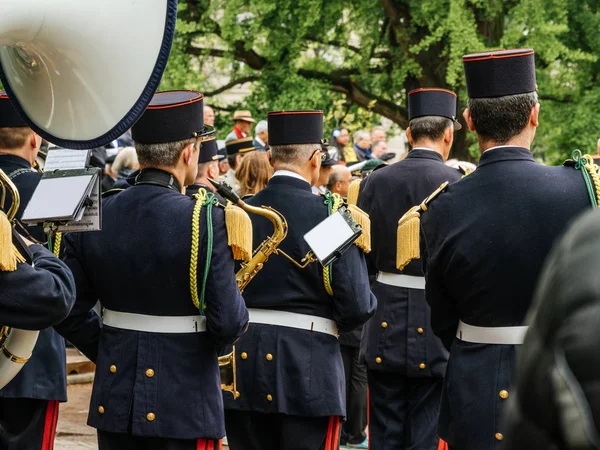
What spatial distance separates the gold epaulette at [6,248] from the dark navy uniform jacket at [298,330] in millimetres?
1776

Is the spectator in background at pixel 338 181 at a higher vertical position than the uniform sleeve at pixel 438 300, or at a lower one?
lower

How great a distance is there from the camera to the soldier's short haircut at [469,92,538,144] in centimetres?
372

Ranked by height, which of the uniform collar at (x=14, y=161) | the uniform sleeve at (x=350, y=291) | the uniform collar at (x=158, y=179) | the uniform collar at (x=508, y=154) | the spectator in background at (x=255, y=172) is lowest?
the uniform sleeve at (x=350, y=291)

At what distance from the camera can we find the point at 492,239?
11.8ft

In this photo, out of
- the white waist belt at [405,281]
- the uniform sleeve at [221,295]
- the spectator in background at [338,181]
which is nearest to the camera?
the uniform sleeve at [221,295]

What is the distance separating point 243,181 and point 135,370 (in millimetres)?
2539

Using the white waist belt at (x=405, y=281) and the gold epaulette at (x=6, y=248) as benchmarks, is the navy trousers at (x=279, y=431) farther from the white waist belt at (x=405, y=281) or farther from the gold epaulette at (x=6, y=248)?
the gold epaulette at (x=6, y=248)

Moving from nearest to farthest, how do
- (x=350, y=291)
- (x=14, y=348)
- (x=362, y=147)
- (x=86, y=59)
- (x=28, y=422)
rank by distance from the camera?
1. (x=86, y=59)
2. (x=14, y=348)
3. (x=28, y=422)
4. (x=350, y=291)
5. (x=362, y=147)

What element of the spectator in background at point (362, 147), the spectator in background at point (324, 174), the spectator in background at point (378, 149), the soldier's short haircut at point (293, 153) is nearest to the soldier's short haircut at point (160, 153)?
the soldier's short haircut at point (293, 153)

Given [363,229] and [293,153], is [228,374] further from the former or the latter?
[293,153]

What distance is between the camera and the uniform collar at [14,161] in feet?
15.7

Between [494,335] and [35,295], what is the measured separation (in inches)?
58.8

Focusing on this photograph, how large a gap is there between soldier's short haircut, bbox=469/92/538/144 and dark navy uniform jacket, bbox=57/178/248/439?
99 cm

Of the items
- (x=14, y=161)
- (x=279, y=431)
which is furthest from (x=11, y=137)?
(x=279, y=431)
